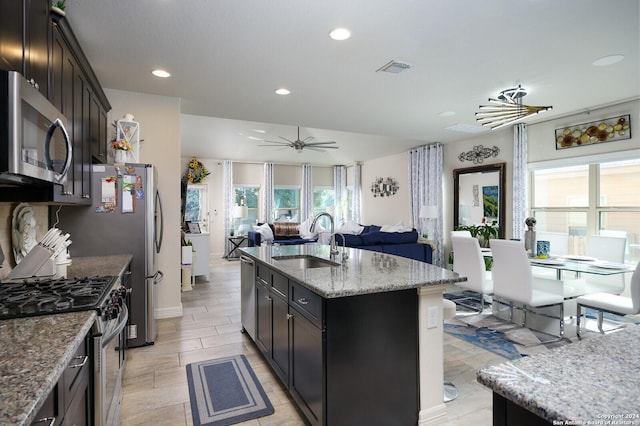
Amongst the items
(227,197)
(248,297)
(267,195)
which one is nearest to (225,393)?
(248,297)

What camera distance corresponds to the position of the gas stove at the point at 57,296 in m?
1.43

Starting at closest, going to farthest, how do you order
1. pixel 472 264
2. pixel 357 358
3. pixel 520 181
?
pixel 357 358, pixel 472 264, pixel 520 181

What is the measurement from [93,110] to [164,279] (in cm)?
204

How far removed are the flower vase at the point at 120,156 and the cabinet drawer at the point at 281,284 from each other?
219 centimetres

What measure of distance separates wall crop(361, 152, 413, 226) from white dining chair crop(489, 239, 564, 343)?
14.2 ft

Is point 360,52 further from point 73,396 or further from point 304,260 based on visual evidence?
point 73,396

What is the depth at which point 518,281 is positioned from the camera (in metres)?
3.49

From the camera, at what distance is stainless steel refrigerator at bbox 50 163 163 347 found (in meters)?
3.05

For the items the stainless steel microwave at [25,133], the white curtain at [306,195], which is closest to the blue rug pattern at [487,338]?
the stainless steel microwave at [25,133]

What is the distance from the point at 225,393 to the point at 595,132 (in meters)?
5.65

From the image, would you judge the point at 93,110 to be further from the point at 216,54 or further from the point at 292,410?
the point at 292,410

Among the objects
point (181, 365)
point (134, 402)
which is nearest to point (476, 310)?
point (181, 365)

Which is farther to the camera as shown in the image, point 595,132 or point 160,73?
point 595,132

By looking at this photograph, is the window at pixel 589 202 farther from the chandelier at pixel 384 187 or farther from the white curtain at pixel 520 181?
the chandelier at pixel 384 187
